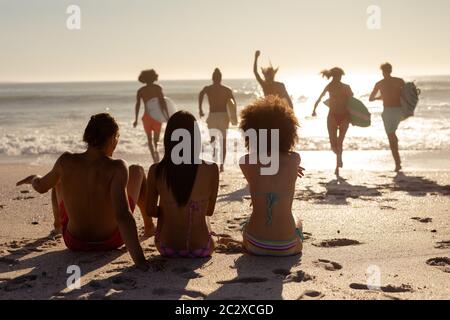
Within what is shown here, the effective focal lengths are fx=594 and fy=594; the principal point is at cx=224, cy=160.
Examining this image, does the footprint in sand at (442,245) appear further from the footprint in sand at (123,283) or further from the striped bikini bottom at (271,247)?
the footprint in sand at (123,283)

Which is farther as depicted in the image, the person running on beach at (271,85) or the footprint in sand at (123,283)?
the person running on beach at (271,85)

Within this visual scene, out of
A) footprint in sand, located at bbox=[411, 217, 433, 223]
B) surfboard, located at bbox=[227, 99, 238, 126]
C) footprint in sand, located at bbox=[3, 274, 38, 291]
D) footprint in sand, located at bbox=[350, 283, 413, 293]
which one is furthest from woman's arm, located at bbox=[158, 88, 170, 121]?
footprint in sand, located at bbox=[350, 283, 413, 293]

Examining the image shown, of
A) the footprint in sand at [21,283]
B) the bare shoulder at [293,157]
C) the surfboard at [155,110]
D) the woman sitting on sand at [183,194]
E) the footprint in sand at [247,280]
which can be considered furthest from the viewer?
the surfboard at [155,110]

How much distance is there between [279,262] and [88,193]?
1433 mm

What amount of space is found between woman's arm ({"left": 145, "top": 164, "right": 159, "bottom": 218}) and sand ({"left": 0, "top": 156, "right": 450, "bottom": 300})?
35 centimetres

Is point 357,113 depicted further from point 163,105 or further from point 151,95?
point 151,95

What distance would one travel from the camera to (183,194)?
411 centimetres

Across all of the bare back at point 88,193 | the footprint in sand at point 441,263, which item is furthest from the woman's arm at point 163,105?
the footprint in sand at point 441,263

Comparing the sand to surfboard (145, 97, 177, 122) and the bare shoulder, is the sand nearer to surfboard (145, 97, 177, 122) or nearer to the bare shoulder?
the bare shoulder

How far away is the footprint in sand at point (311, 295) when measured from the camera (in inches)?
135

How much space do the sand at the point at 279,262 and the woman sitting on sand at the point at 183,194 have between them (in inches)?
5.0


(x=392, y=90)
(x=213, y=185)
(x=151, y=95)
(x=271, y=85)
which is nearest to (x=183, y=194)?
(x=213, y=185)

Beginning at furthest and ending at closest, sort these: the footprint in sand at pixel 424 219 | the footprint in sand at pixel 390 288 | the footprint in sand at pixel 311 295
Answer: the footprint in sand at pixel 424 219, the footprint in sand at pixel 390 288, the footprint in sand at pixel 311 295
